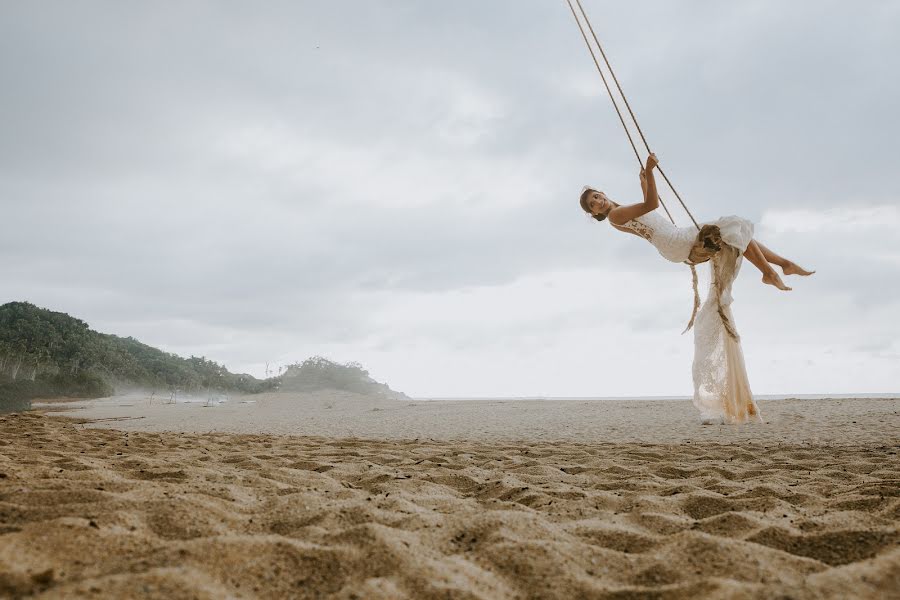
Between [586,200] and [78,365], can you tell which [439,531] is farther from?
[78,365]

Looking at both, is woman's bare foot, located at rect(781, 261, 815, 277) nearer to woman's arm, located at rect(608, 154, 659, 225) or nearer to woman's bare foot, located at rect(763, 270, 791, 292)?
woman's bare foot, located at rect(763, 270, 791, 292)

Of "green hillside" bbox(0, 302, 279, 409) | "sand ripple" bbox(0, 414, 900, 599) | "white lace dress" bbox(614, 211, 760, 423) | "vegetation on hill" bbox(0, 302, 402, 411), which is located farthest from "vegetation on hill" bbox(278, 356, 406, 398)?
"sand ripple" bbox(0, 414, 900, 599)

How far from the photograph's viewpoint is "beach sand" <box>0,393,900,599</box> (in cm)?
148

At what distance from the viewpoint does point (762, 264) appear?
4.82m

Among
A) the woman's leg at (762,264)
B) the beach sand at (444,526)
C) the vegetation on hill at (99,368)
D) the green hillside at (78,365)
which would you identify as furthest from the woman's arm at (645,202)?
the vegetation on hill at (99,368)

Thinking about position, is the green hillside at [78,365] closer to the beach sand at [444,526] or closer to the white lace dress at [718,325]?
the beach sand at [444,526]

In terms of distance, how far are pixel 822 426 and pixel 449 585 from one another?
268 inches

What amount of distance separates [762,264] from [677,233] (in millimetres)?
778

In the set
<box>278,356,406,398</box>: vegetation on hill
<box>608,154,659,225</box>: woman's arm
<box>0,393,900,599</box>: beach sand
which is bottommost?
<box>0,393,900,599</box>: beach sand

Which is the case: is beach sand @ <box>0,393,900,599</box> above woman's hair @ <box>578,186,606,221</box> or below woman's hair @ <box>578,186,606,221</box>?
below

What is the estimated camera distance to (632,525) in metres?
2.18

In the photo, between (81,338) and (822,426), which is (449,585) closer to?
(822,426)

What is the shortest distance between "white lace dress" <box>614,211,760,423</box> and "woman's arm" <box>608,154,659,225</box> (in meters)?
0.27

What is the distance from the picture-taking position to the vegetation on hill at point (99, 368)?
64.6 ft
